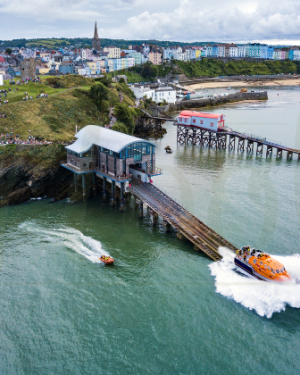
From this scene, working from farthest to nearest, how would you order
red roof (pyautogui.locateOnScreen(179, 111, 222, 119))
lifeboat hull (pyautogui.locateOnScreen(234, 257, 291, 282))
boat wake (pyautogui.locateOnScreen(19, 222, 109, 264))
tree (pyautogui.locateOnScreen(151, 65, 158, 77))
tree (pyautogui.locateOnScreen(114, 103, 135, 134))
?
tree (pyautogui.locateOnScreen(151, 65, 158, 77))
red roof (pyautogui.locateOnScreen(179, 111, 222, 119))
tree (pyautogui.locateOnScreen(114, 103, 135, 134))
boat wake (pyautogui.locateOnScreen(19, 222, 109, 264))
lifeboat hull (pyautogui.locateOnScreen(234, 257, 291, 282))

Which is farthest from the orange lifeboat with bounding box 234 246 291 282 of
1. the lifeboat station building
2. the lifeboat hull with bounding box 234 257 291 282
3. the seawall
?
the seawall

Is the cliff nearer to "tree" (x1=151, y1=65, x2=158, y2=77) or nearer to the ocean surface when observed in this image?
the ocean surface

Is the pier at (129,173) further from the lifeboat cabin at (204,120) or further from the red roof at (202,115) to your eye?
the red roof at (202,115)

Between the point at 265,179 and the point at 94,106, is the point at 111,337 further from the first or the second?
the point at 94,106

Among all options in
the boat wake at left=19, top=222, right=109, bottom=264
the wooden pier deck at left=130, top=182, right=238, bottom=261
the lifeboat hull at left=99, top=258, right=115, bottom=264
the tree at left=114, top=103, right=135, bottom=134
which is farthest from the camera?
the tree at left=114, top=103, right=135, bottom=134

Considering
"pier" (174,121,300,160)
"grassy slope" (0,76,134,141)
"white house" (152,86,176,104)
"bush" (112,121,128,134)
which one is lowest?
"pier" (174,121,300,160)

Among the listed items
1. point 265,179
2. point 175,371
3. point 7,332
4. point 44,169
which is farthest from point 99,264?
point 265,179
